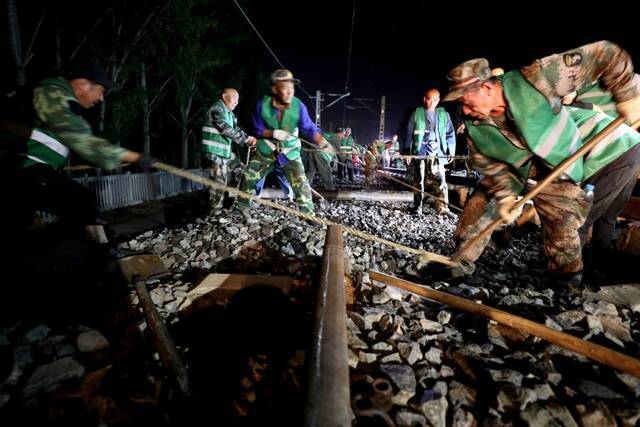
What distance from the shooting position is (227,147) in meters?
5.62

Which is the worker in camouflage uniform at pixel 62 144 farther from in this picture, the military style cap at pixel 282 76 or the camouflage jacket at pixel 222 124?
the camouflage jacket at pixel 222 124

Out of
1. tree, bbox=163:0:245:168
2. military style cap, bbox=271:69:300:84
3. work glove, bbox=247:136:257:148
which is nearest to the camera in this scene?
military style cap, bbox=271:69:300:84

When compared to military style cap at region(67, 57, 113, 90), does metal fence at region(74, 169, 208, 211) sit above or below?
below

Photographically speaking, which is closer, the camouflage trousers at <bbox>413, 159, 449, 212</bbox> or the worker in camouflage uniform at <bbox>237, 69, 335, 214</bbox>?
the worker in camouflage uniform at <bbox>237, 69, 335, 214</bbox>

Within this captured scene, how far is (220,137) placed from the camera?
556 cm

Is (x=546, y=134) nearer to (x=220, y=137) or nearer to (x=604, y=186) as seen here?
(x=604, y=186)

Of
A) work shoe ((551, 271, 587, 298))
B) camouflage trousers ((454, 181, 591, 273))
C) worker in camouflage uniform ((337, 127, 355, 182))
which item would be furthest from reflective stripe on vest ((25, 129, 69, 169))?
worker in camouflage uniform ((337, 127, 355, 182))

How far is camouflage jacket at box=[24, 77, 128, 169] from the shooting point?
7.60 feet

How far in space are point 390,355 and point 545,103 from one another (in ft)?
7.71

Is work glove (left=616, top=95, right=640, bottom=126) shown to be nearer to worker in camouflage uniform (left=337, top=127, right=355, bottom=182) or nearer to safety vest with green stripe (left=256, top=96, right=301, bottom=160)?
safety vest with green stripe (left=256, top=96, right=301, bottom=160)

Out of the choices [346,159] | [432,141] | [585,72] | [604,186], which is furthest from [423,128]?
[346,159]

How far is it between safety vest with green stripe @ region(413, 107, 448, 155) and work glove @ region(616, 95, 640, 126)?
15.0ft

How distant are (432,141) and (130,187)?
8619 mm

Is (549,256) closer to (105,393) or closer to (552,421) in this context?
(552,421)
